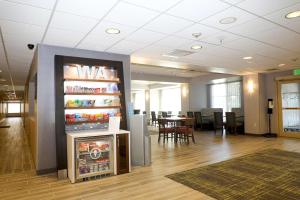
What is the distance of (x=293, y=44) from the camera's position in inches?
189

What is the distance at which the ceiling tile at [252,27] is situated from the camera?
11.4ft

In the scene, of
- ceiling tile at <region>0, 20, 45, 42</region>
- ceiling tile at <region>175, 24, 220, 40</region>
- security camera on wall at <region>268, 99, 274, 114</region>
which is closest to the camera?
ceiling tile at <region>0, 20, 45, 42</region>

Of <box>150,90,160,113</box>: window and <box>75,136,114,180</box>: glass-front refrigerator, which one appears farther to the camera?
<box>150,90,160,113</box>: window

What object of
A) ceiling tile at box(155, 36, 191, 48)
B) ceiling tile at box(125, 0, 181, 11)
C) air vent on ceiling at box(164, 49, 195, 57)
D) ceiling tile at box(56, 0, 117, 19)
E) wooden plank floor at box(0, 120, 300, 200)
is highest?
ceiling tile at box(56, 0, 117, 19)

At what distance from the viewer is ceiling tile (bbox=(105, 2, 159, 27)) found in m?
2.87

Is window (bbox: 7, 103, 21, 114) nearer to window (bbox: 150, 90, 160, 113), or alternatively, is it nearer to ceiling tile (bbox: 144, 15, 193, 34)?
window (bbox: 150, 90, 160, 113)

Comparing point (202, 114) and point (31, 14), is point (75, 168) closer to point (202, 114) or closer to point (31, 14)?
point (31, 14)

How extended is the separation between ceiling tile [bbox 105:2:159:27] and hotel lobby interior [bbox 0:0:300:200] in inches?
0.6

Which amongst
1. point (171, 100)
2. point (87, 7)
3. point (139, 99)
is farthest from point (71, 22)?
point (139, 99)

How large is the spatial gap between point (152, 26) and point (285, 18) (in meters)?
2.15

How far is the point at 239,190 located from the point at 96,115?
10.6 feet

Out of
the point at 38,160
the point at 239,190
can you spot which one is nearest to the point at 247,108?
the point at 239,190

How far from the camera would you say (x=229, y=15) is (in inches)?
124

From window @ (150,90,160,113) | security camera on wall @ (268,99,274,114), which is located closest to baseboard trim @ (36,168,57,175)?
security camera on wall @ (268,99,274,114)
